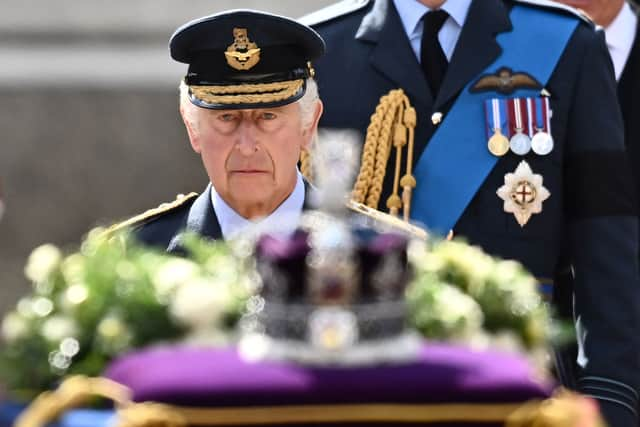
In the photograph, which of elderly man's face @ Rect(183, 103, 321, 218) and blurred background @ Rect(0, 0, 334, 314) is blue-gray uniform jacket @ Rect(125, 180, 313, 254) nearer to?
elderly man's face @ Rect(183, 103, 321, 218)

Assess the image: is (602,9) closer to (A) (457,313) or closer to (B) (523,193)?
(B) (523,193)

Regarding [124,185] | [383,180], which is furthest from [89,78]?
[383,180]

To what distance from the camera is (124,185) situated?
1080cm

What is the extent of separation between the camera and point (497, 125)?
6020mm

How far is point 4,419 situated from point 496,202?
2474mm

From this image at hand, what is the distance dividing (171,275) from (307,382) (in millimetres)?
412

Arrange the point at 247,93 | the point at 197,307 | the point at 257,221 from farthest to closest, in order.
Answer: the point at 247,93 < the point at 257,221 < the point at 197,307

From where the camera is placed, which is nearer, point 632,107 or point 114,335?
point 114,335

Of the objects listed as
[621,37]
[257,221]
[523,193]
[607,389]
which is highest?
[621,37]

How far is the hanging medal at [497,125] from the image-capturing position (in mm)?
5988

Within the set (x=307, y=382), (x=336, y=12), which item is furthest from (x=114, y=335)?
(x=336, y=12)

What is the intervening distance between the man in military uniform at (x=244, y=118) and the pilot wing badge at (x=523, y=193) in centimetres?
73

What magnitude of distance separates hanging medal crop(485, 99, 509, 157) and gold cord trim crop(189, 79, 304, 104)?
0.91 metres

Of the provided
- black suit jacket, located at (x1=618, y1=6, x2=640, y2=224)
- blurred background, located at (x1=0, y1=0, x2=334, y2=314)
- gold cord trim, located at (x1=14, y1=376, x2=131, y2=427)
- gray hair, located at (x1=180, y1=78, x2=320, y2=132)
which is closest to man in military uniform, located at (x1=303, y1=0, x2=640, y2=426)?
gray hair, located at (x1=180, y1=78, x2=320, y2=132)
